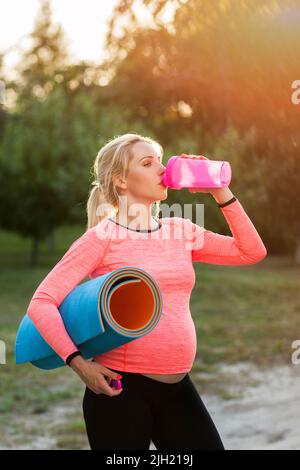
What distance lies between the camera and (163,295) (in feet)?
8.96

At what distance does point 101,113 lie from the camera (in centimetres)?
2614

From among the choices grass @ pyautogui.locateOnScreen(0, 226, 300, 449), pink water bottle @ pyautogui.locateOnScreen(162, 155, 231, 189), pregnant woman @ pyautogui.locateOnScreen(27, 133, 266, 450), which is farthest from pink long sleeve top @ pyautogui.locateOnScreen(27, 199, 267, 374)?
grass @ pyautogui.locateOnScreen(0, 226, 300, 449)

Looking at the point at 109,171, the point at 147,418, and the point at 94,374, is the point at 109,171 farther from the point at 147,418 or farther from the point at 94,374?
the point at 147,418

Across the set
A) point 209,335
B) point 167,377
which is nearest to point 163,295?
point 167,377

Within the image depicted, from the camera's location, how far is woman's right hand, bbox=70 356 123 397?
→ 2.52 metres

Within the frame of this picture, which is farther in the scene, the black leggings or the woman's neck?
the woman's neck

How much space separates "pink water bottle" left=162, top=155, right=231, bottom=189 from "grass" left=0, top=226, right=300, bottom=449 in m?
3.72

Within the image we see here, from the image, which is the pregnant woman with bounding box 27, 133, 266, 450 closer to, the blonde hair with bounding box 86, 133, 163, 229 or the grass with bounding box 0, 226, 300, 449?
the blonde hair with bounding box 86, 133, 163, 229

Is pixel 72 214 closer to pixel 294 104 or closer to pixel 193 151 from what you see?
pixel 193 151

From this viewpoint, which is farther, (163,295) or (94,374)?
(163,295)

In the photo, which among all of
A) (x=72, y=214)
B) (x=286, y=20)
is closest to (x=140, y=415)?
(x=286, y=20)

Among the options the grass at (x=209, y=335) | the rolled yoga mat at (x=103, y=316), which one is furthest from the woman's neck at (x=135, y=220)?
Result: the grass at (x=209, y=335)

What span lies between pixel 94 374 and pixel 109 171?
0.75 m

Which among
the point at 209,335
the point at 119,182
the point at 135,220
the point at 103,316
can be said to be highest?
the point at 119,182
